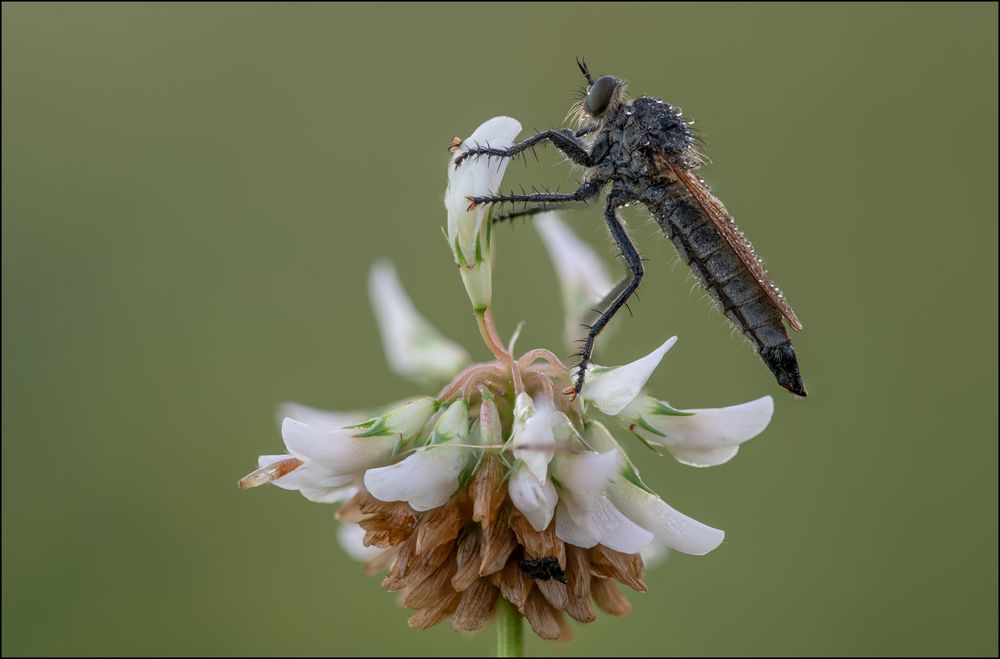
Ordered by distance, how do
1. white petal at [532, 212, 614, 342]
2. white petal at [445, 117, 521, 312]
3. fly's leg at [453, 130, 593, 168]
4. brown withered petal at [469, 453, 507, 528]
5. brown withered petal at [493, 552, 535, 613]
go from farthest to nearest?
white petal at [532, 212, 614, 342], fly's leg at [453, 130, 593, 168], white petal at [445, 117, 521, 312], brown withered petal at [493, 552, 535, 613], brown withered petal at [469, 453, 507, 528]

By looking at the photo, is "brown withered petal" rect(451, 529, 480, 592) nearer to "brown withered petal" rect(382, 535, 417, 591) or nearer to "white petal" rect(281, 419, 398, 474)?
"brown withered petal" rect(382, 535, 417, 591)

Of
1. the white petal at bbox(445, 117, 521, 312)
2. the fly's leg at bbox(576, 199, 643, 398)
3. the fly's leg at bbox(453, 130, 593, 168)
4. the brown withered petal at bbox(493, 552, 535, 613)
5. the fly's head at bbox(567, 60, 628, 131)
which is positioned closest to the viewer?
the brown withered petal at bbox(493, 552, 535, 613)

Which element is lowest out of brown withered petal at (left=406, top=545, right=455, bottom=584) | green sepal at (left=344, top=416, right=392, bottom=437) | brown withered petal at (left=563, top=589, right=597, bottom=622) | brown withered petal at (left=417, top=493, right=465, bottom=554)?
brown withered petal at (left=563, top=589, right=597, bottom=622)

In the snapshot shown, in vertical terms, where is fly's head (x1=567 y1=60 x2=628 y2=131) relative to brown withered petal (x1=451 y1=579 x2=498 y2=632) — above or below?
above

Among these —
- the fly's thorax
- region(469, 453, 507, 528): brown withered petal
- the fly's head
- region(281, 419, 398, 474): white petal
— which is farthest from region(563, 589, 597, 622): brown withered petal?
the fly's head

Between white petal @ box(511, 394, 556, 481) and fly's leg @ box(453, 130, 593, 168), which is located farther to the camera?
fly's leg @ box(453, 130, 593, 168)

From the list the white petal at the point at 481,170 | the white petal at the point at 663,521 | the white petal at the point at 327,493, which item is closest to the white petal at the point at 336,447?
the white petal at the point at 327,493

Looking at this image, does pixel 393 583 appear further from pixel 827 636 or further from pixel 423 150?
pixel 423 150

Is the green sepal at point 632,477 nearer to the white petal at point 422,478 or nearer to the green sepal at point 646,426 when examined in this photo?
the green sepal at point 646,426

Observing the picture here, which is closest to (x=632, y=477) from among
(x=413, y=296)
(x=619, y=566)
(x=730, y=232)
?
(x=619, y=566)

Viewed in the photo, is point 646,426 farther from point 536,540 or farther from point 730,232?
point 730,232
